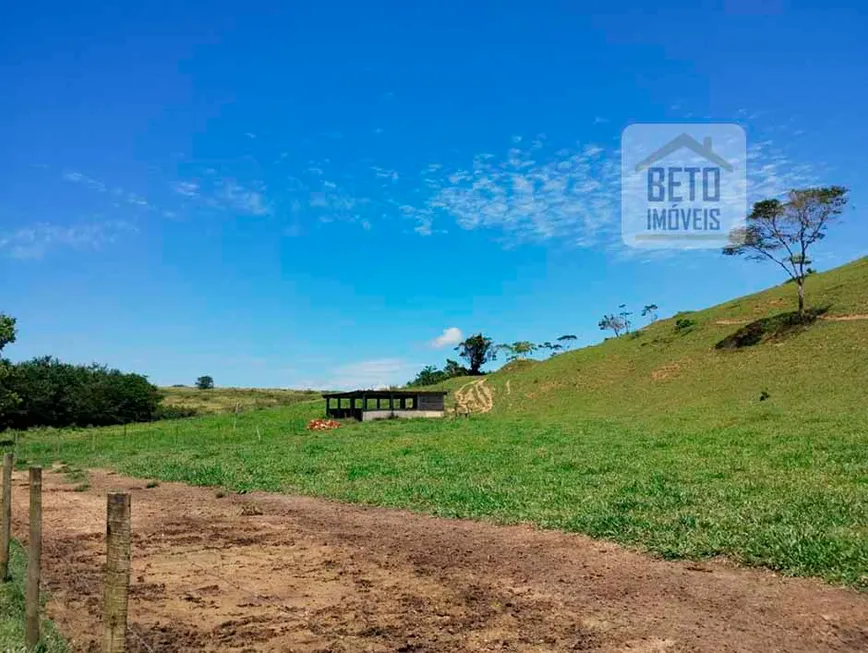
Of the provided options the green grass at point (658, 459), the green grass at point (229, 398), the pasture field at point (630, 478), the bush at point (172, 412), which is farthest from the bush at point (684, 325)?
the bush at point (172, 412)

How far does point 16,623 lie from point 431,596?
4.08 m

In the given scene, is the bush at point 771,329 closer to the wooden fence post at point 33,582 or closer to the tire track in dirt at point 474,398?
the tire track in dirt at point 474,398

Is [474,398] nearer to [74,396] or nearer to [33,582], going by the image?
[74,396]

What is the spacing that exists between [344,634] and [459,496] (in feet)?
25.6

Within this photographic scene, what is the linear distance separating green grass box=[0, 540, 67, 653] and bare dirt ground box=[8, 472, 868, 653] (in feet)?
0.79

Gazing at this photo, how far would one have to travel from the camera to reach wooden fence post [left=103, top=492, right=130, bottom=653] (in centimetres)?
393

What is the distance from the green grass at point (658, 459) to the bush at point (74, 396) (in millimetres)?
14780

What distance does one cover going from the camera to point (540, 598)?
6.93 m

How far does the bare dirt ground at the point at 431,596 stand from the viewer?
18.7 ft

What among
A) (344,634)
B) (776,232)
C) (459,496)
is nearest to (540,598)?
(344,634)

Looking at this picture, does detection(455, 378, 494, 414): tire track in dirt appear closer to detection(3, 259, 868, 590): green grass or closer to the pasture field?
detection(3, 259, 868, 590): green grass

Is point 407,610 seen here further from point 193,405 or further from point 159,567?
point 193,405

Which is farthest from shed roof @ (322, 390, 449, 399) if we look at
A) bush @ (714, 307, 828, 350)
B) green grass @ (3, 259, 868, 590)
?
bush @ (714, 307, 828, 350)

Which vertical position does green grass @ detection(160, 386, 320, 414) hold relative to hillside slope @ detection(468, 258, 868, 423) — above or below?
below
